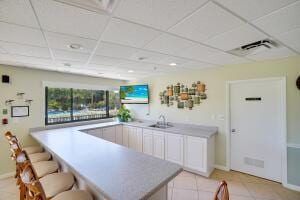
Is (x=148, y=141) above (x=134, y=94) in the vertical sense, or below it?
below

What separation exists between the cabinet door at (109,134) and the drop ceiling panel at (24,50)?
7.92 feet

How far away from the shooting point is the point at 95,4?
1110 mm

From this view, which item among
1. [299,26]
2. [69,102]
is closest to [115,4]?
[299,26]

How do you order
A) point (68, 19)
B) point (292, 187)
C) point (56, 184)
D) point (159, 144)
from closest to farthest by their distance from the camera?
1. point (68, 19)
2. point (56, 184)
3. point (292, 187)
4. point (159, 144)

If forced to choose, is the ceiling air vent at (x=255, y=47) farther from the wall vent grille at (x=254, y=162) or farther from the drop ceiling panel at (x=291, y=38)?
the wall vent grille at (x=254, y=162)

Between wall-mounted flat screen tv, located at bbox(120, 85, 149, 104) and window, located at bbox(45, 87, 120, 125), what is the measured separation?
17.6 inches

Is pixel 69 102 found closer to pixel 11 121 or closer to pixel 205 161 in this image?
pixel 11 121

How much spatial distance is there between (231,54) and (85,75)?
12.4ft

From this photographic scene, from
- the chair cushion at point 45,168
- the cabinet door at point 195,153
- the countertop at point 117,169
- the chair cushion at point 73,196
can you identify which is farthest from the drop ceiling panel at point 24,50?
the cabinet door at point 195,153

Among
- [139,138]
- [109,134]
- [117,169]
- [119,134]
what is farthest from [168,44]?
[119,134]

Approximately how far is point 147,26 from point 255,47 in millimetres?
1778

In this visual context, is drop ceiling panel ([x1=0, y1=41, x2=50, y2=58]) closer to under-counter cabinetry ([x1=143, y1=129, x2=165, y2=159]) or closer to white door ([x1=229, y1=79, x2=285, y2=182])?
under-counter cabinetry ([x1=143, y1=129, x2=165, y2=159])

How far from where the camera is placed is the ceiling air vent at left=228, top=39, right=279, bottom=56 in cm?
193

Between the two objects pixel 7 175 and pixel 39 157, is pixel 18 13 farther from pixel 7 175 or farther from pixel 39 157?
pixel 7 175
